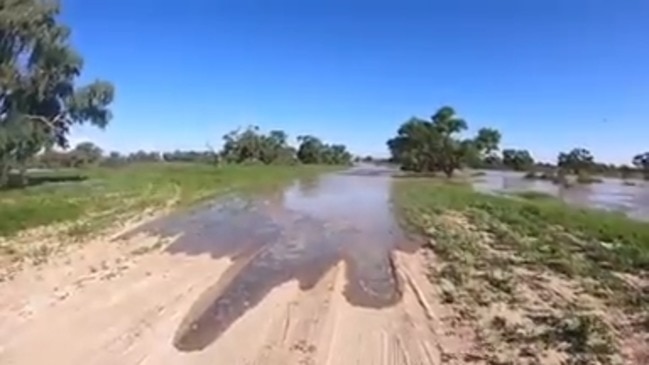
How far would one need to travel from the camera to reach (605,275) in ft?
33.1

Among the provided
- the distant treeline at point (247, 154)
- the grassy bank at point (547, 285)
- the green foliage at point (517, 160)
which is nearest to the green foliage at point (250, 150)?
the distant treeline at point (247, 154)

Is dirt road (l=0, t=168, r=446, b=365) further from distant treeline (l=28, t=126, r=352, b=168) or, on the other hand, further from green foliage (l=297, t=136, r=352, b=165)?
green foliage (l=297, t=136, r=352, b=165)

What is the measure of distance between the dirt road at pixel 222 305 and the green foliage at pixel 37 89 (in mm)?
17902

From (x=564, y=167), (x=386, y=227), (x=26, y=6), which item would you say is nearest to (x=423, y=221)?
(x=386, y=227)

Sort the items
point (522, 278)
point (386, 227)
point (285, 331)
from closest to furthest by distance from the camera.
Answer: point (285, 331) < point (522, 278) < point (386, 227)

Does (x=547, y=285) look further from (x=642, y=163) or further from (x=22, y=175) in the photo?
(x=642, y=163)

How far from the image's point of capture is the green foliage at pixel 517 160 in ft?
352

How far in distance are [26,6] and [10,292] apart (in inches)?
978

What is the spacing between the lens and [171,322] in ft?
23.9

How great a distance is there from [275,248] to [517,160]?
10107cm

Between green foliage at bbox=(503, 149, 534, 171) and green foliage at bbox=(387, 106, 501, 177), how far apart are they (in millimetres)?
32247

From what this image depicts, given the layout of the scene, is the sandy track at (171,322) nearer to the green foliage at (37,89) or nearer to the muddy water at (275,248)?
the muddy water at (275,248)

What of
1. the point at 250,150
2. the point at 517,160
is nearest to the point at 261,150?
the point at 250,150

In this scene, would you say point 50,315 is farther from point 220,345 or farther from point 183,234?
point 183,234
